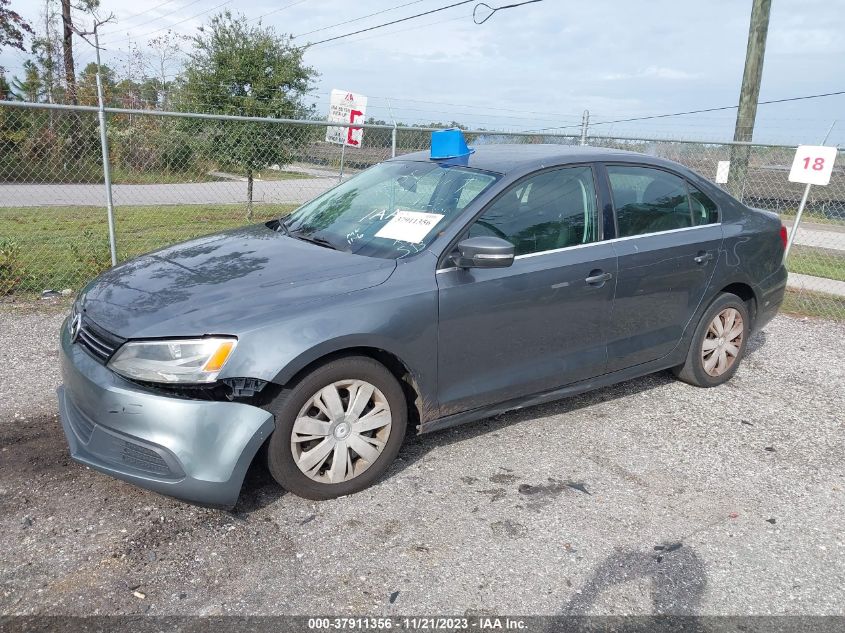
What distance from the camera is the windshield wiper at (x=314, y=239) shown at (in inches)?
149

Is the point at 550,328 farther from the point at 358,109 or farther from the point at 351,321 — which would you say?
the point at 358,109

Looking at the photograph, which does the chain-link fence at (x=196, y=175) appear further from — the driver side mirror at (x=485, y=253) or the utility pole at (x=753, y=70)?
the driver side mirror at (x=485, y=253)

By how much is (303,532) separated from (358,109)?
968cm

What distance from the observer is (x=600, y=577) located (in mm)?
2828

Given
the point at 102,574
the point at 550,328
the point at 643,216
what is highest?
the point at 643,216

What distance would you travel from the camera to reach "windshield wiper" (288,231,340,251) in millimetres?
3777

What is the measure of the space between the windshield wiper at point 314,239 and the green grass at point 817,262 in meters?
9.13

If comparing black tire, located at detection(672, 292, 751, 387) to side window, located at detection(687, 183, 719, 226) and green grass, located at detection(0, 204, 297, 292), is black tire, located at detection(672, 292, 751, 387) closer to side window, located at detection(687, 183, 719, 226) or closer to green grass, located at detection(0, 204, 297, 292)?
side window, located at detection(687, 183, 719, 226)

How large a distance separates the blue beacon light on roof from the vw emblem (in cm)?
220

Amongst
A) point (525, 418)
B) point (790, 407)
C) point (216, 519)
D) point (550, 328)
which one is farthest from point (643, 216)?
point (216, 519)

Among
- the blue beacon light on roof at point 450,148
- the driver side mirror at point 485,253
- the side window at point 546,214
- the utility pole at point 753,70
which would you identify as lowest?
the driver side mirror at point 485,253

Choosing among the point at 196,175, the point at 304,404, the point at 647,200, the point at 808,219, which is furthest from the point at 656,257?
the point at 808,219

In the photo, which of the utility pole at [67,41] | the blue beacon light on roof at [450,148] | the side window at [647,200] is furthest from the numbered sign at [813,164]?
the utility pole at [67,41]

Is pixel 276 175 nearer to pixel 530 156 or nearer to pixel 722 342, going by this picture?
pixel 530 156
